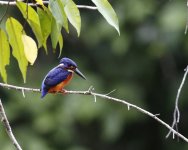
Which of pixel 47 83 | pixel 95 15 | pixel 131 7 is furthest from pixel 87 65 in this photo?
pixel 47 83

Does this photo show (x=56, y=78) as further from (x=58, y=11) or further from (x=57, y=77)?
(x=58, y=11)

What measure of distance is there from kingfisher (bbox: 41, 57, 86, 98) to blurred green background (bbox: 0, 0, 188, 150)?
3586 mm

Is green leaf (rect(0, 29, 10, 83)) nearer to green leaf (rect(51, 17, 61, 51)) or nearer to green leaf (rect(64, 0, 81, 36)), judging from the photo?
green leaf (rect(51, 17, 61, 51))

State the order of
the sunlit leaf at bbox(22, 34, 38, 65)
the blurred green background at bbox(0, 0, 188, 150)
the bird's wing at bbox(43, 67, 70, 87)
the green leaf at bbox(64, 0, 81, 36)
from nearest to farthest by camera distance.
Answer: the green leaf at bbox(64, 0, 81, 36), the sunlit leaf at bbox(22, 34, 38, 65), the bird's wing at bbox(43, 67, 70, 87), the blurred green background at bbox(0, 0, 188, 150)

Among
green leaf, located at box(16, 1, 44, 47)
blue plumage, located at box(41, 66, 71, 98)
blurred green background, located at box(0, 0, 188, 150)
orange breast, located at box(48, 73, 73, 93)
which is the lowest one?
blurred green background, located at box(0, 0, 188, 150)

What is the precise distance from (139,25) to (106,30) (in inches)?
13.1

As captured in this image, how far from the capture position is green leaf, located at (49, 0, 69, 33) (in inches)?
82.7

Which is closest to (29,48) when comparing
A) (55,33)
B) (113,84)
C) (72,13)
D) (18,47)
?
(18,47)

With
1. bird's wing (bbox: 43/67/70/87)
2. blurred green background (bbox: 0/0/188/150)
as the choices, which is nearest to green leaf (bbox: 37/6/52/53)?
bird's wing (bbox: 43/67/70/87)

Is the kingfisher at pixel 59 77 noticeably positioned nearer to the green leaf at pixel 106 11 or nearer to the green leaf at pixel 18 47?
the green leaf at pixel 18 47

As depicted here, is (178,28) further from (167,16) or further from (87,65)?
(87,65)

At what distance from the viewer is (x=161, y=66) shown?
7332 mm


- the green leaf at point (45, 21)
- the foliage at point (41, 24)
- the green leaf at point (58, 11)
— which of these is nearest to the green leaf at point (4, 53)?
the foliage at point (41, 24)

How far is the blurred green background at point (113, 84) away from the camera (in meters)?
6.56
